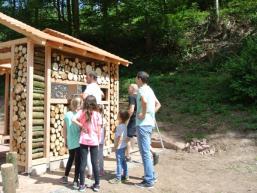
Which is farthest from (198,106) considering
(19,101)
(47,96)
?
(19,101)

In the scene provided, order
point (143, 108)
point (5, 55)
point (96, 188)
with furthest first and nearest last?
1. point (5, 55)
2. point (143, 108)
3. point (96, 188)

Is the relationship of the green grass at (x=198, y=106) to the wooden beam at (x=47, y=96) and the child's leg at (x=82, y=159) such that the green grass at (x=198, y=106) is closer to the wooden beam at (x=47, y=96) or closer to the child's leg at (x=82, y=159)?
the wooden beam at (x=47, y=96)

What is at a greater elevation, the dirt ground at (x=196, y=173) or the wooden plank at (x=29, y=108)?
the wooden plank at (x=29, y=108)

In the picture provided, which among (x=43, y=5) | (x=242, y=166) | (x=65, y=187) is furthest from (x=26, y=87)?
(x=43, y=5)

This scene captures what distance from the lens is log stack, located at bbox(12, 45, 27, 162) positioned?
24.8 feet

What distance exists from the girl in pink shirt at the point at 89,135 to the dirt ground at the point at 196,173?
367mm

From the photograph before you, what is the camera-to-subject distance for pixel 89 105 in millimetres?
6215

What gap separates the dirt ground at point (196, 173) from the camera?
672cm

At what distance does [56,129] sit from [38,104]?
0.66 meters

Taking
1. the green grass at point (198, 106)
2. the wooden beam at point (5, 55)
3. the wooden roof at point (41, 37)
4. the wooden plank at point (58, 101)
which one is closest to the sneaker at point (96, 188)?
the wooden plank at point (58, 101)

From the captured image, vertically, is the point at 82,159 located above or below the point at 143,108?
below

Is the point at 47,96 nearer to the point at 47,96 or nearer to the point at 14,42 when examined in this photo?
the point at 47,96

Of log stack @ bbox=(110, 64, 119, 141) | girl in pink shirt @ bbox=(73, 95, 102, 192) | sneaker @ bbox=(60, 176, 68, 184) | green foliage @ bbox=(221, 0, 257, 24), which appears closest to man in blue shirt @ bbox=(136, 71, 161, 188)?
girl in pink shirt @ bbox=(73, 95, 102, 192)

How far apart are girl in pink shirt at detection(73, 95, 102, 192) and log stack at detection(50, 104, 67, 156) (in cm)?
163
